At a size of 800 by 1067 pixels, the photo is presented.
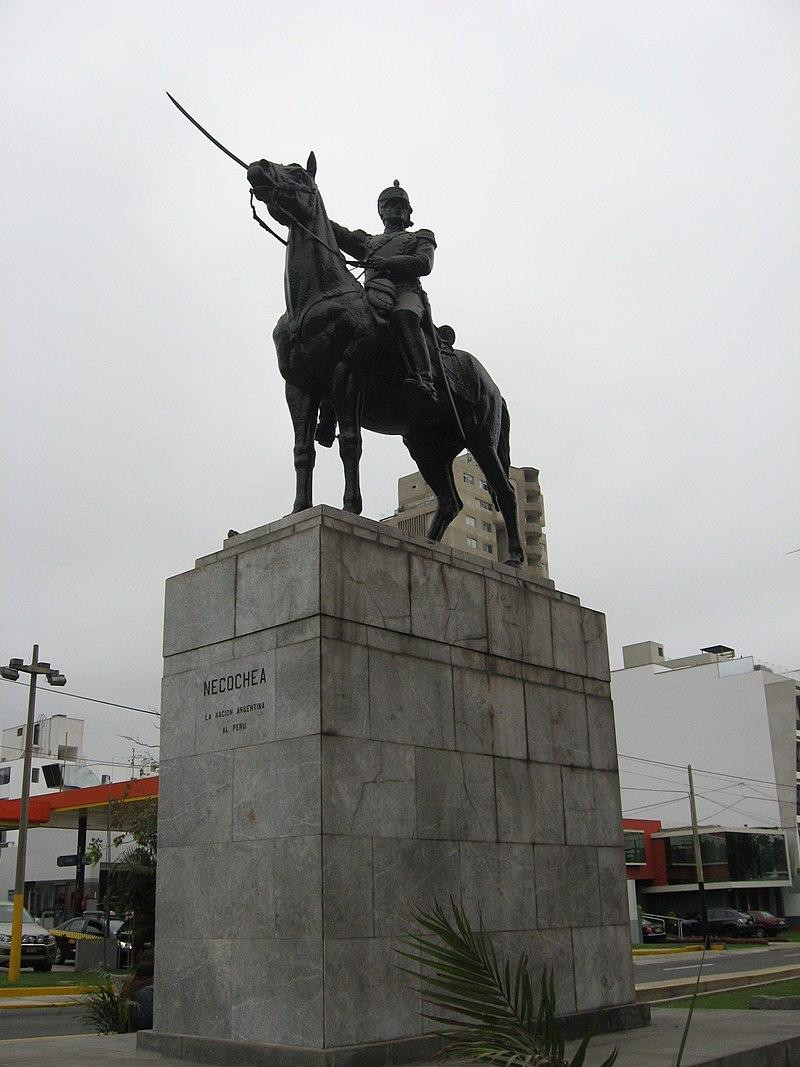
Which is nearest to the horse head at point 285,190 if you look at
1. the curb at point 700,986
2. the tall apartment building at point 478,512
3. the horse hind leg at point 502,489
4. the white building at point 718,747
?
the horse hind leg at point 502,489

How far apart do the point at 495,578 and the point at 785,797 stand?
188 feet

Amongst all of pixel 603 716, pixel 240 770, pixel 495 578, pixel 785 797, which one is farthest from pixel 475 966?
pixel 785 797

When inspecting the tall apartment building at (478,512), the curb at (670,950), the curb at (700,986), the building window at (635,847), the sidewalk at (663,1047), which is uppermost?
the tall apartment building at (478,512)

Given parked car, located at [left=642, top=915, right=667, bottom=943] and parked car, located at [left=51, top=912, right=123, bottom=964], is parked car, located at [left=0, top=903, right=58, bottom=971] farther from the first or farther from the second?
parked car, located at [left=642, top=915, right=667, bottom=943]

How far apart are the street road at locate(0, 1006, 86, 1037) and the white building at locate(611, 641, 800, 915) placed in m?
45.6

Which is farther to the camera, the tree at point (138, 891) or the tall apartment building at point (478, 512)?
the tall apartment building at point (478, 512)

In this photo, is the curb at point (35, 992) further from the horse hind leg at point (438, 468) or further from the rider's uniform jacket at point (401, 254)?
the rider's uniform jacket at point (401, 254)

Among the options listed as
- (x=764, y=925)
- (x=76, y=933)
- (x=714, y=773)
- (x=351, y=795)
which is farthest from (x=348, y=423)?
(x=714, y=773)

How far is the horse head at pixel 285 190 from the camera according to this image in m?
10.3

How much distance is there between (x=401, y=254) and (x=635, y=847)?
48.5 meters

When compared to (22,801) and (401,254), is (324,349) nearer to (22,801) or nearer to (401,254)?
(401,254)

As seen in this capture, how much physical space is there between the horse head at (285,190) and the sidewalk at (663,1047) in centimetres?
745

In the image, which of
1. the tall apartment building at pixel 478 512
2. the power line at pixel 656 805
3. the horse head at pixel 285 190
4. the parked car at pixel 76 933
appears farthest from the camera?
the tall apartment building at pixel 478 512

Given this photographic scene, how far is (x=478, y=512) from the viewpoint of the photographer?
9331 cm
